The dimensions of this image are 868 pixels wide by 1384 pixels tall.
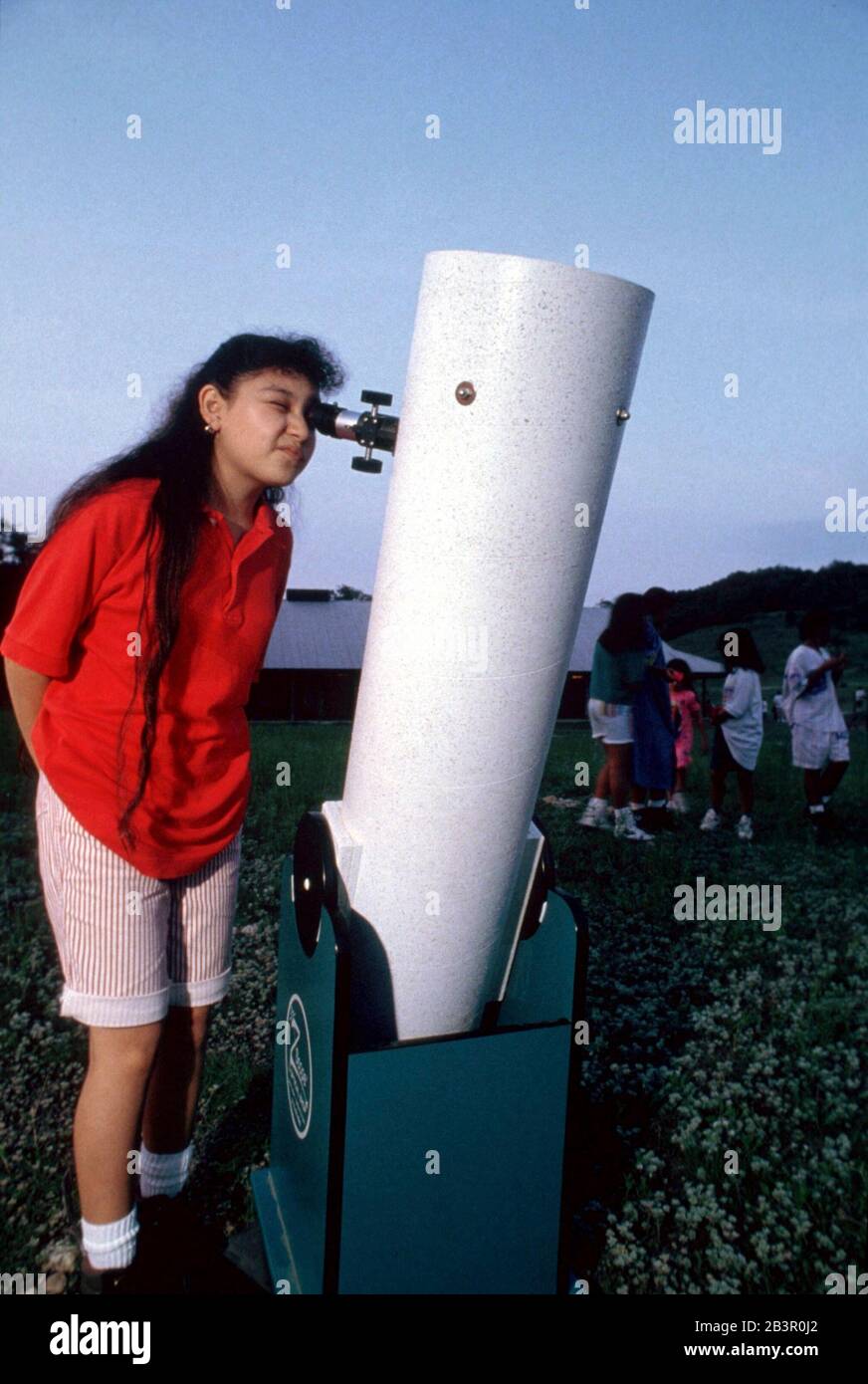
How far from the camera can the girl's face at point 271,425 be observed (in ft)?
5.79

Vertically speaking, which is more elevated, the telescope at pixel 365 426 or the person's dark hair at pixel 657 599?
the telescope at pixel 365 426

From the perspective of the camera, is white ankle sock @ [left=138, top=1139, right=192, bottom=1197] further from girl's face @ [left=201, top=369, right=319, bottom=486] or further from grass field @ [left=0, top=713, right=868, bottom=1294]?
girl's face @ [left=201, top=369, right=319, bottom=486]

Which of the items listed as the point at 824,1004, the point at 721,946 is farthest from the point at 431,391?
the point at 721,946

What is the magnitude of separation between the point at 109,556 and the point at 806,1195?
7.45ft

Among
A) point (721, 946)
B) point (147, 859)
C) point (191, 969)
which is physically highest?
point (147, 859)

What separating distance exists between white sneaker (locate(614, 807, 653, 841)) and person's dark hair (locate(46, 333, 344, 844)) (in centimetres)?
490

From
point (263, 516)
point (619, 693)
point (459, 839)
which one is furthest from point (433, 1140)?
point (619, 693)

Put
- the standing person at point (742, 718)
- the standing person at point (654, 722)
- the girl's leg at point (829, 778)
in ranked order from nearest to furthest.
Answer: the standing person at point (654, 722) < the standing person at point (742, 718) < the girl's leg at point (829, 778)

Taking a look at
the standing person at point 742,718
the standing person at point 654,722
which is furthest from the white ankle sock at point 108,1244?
the standing person at point 742,718

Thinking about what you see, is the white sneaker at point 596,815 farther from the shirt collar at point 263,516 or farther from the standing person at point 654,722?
the shirt collar at point 263,516

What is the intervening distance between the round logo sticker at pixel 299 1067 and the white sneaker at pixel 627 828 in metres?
4.61

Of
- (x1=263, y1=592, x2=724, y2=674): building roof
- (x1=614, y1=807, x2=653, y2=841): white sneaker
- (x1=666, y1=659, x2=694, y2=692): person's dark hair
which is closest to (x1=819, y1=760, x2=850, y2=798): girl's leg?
(x1=666, y1=659, x2=694, y2=692): person's dark hair
